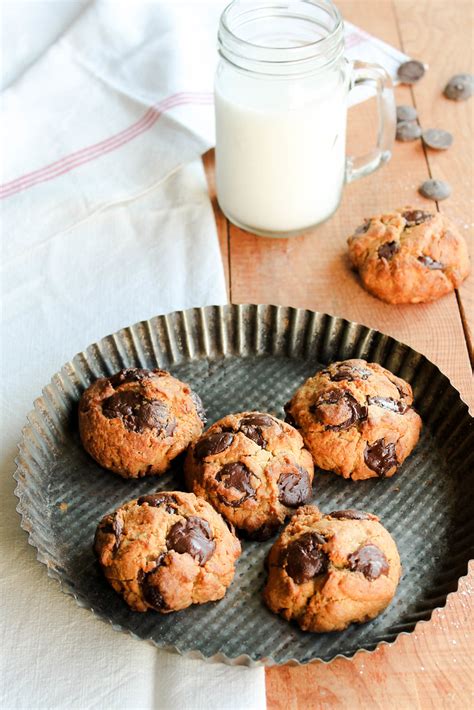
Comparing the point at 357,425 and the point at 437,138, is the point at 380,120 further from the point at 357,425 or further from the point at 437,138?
the point at 357,425

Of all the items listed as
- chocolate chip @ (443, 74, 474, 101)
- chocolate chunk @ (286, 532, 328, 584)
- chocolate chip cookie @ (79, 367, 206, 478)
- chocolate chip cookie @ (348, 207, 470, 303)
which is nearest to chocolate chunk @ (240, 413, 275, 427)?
chocolate chip cookie @ (79, 367, 206, 478)

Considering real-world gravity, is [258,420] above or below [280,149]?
below

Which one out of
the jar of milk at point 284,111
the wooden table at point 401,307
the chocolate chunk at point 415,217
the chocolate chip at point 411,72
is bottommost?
the wooden table at point 401,307

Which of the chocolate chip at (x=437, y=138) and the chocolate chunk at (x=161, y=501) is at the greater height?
the chocolate chunk at (x=161, y=501)

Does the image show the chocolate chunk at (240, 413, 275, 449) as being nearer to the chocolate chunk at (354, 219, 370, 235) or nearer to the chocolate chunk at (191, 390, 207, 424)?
the chocolate chunk at (191, 390, 207, 424)

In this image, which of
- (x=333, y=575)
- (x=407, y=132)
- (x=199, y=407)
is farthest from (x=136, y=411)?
(x=407, y=132)

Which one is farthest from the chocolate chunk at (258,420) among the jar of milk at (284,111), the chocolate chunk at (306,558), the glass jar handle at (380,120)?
the glass jar handle at (380,120)

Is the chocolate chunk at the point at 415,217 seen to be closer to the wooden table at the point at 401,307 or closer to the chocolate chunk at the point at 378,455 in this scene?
the wooden table at the point at 401,307
